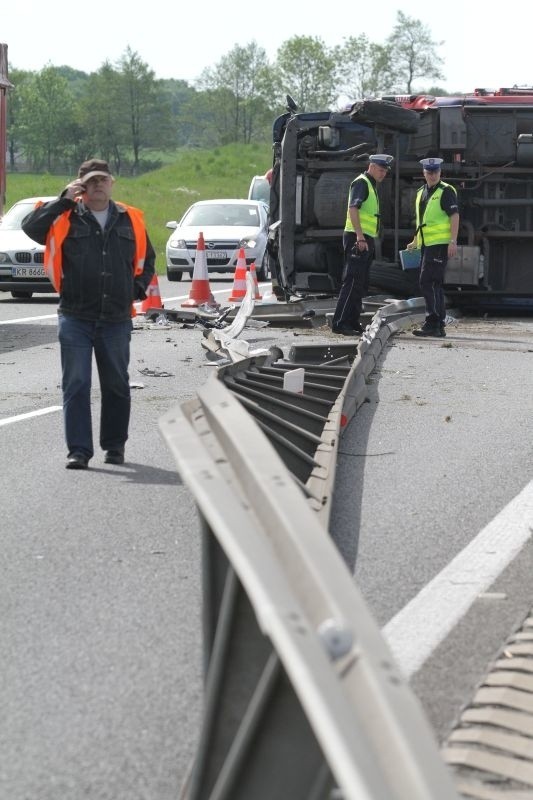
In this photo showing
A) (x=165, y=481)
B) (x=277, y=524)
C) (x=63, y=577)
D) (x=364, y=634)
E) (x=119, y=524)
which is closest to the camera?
(x=364, y=634)

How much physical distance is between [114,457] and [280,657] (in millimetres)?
5770

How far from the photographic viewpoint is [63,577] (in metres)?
5.66

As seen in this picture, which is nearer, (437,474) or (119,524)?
(119,524)

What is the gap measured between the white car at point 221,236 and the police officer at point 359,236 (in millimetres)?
10430

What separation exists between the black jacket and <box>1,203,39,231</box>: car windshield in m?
15.7

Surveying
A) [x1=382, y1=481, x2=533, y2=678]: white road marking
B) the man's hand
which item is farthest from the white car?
[x1=382, y1=481, x2=533, y2=678]: white road marking

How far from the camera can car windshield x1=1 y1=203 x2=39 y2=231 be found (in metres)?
24.3

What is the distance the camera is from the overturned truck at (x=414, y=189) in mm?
18266

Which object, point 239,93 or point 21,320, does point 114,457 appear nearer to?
point 21,320

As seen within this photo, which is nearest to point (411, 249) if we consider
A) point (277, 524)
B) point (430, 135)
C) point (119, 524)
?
point (430, 135)

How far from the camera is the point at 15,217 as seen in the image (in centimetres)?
2495

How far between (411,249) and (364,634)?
1491 cm

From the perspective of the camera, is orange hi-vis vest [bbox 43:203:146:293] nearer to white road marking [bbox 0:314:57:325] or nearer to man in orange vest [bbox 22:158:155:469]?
man in orange vest [bbox 22:158:155:469]

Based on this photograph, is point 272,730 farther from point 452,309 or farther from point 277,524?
point 452,309
